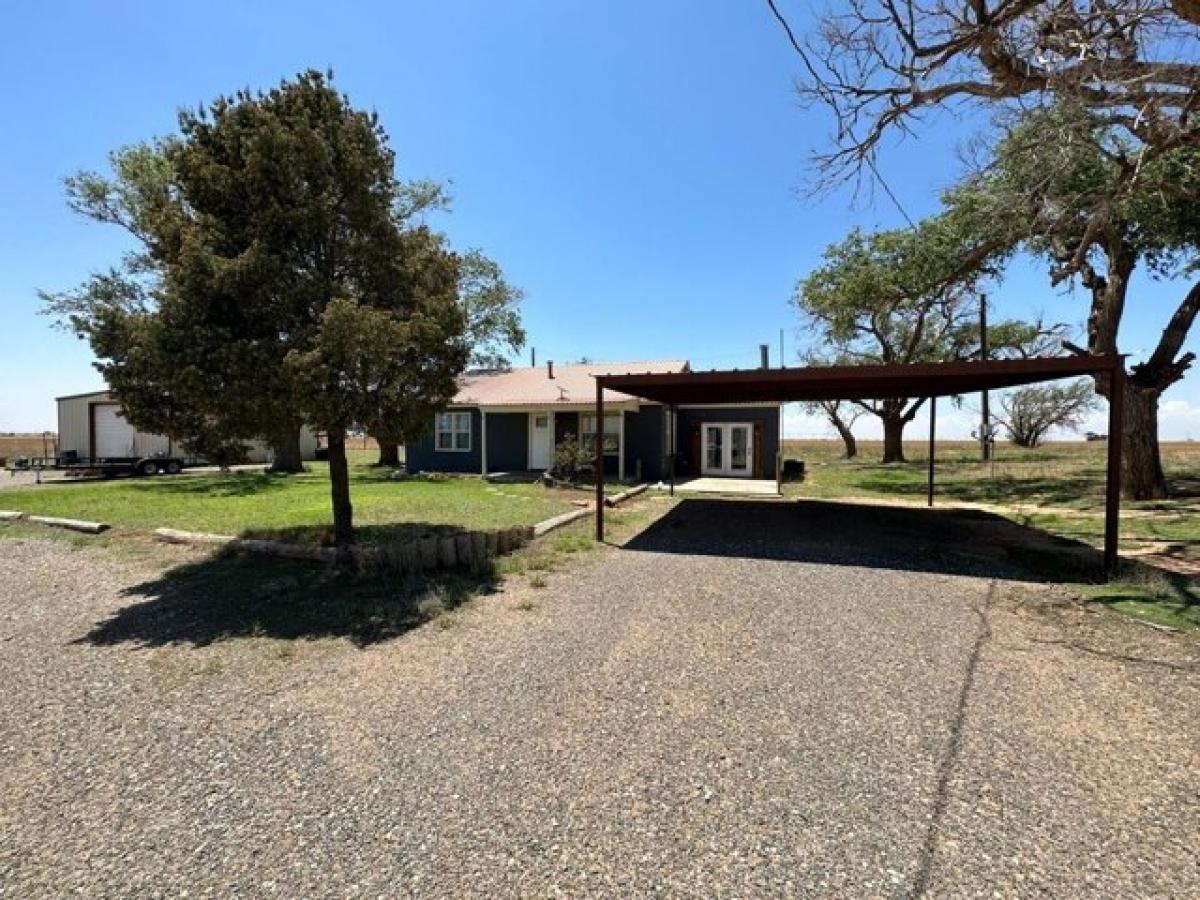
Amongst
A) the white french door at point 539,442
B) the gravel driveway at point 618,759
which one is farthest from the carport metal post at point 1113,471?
the white french door at point 539,442

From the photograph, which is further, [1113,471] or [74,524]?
[74,524]

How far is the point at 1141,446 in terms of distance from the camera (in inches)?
536

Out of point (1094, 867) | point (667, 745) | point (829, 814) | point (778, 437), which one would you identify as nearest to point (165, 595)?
point (667, 745)

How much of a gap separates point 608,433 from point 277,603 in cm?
1376

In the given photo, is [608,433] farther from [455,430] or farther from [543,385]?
[455,430]

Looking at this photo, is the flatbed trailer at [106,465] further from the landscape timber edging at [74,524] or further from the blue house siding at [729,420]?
the blue house siding at [729,420]

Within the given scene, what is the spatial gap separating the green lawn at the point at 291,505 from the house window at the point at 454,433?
3.06 metres

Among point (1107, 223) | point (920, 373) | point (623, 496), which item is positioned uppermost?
point (1107, 223)

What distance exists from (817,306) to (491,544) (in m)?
16.0

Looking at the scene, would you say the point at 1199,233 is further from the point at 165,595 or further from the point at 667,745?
the point at 165,595

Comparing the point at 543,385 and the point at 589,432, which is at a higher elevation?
the point at 543,385

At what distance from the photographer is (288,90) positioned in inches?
293

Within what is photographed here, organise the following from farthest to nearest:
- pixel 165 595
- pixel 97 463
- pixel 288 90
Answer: pixel 97 463, pixel 288 90, pixel 165 595

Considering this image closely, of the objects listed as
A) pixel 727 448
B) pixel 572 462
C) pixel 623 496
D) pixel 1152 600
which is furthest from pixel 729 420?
pixel 1152 600
